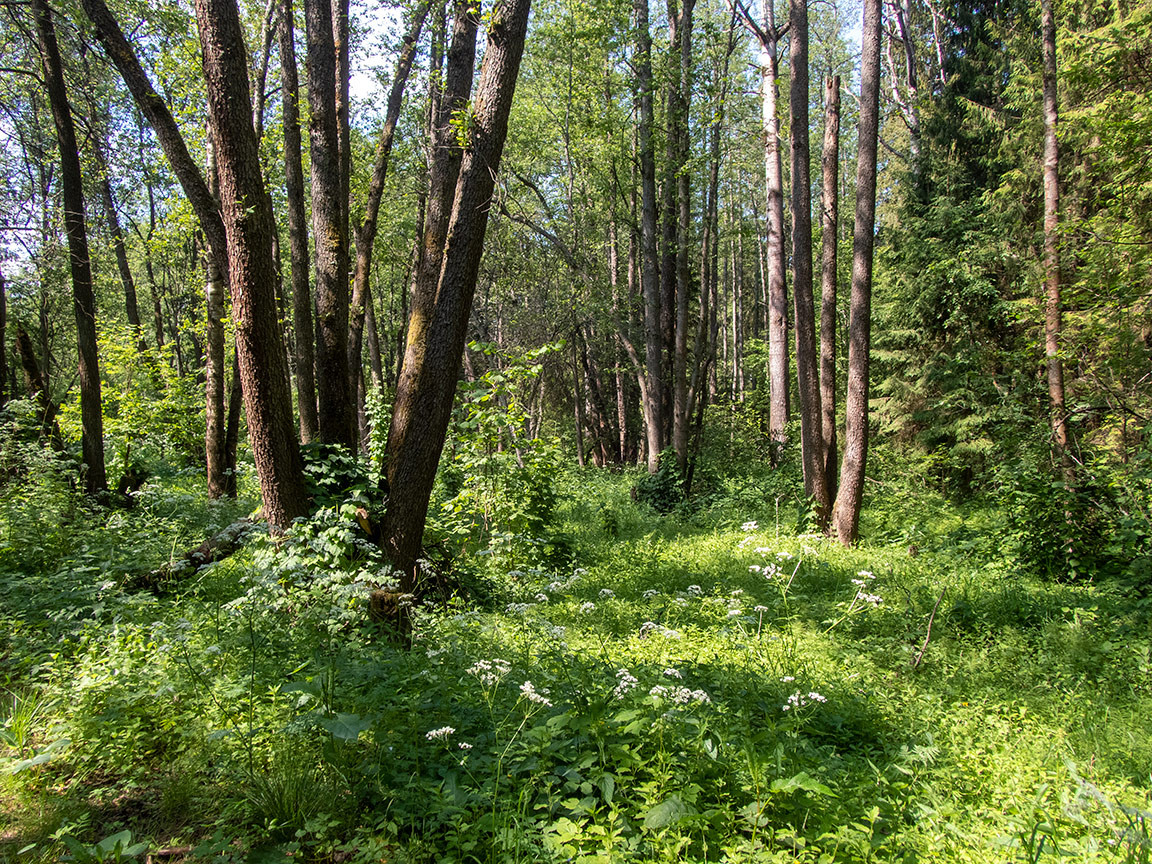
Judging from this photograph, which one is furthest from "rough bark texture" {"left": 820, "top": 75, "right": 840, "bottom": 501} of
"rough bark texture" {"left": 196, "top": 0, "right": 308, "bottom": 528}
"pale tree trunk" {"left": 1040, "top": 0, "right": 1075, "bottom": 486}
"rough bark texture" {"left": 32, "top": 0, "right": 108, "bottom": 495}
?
"rough bark texture" {"left": 32, "top": 0, "right": 108, "bottom": 495}

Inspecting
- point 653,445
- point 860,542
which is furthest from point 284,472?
point 653,445

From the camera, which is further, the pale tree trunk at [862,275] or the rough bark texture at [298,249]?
the pale tree trunk at [862,275]

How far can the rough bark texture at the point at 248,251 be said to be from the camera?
452 cm

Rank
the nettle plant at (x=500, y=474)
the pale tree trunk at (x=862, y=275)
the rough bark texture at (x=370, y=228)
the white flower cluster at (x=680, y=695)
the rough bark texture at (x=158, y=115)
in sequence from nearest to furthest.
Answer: the white flower cluster at (x=680, y=695) < the rough bark texture at (x=158, y=115) < the nettle plant at (x=500, y=474) < the rough bark texture at (x=370, y=228) < the pale tree trunk at (x=862, y=275)

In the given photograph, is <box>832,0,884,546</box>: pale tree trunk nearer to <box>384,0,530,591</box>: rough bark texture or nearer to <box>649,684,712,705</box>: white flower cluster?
<box>384,0,530,591</box>: rough bark texture

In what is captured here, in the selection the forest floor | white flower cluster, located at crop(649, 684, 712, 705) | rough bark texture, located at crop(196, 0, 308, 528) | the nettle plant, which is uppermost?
rough bark texture, located at crop(196, 0, 308, 528)

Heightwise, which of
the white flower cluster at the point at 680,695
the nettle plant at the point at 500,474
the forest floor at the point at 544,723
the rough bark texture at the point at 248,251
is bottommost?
the forest floor at the point at 544,723

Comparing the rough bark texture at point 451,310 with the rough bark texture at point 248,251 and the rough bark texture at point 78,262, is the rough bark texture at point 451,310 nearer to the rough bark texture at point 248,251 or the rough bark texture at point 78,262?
the rough bark texture at point 248,251

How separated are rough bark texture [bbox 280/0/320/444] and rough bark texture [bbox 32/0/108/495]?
3341mm

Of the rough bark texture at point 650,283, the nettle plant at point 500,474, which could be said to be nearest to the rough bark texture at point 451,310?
the nettle plant at point 500,474

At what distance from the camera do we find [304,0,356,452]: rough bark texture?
18.8 feet

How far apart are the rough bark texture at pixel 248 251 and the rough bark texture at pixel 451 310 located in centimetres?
92

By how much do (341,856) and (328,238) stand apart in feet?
17.3

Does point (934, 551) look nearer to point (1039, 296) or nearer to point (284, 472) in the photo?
point (1039, 296)
